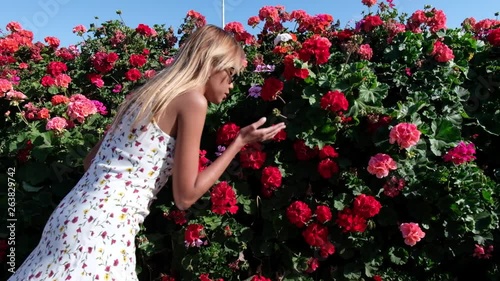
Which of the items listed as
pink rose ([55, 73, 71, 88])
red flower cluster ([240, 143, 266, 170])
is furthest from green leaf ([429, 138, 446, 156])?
pink rose ([55, 73, 71, 88])

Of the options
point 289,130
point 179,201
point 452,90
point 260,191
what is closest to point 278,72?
point 289,130

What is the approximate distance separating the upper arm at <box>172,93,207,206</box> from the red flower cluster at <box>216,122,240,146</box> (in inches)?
45.3

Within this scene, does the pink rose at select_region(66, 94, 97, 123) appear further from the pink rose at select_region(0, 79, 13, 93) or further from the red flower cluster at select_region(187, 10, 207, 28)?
the red flower cluster at select_region(187, 10, 207, 28)

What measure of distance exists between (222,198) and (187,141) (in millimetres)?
982

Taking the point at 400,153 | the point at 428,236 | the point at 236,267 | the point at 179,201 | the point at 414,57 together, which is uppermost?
the point at 414,57

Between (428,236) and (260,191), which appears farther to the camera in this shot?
(260,191)

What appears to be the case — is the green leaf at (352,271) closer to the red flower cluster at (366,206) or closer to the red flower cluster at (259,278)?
the red flower cluster at (366,206)

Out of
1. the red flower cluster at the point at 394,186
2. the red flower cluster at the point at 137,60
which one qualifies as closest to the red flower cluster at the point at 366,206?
the red flower cluster at the point at 394,186

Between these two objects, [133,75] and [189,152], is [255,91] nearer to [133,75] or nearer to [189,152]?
[133,75]

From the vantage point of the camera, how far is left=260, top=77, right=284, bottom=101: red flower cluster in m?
2.93

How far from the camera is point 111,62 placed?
13.6 feet

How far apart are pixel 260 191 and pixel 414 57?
1417mm

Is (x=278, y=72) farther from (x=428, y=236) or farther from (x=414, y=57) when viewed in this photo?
(x=428, y=236)

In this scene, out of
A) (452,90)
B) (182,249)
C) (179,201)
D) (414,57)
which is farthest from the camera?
(414,57)
